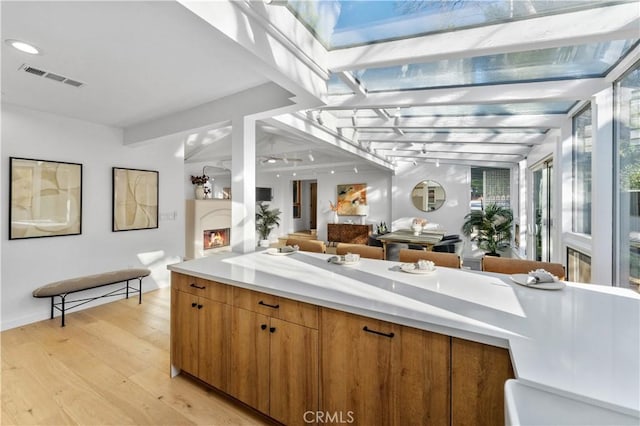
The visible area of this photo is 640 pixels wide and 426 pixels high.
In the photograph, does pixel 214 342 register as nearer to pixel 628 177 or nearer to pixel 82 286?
pixel 82 286

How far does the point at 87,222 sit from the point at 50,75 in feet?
6.66

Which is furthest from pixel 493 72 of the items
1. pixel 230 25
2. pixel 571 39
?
pixel 230 25

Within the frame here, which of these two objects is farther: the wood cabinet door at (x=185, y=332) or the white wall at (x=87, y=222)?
the white wall at (x=87, y=222)

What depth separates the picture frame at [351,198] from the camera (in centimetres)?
841

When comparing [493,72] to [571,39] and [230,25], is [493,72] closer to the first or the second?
[571,39]

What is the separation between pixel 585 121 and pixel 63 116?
5805 millimetres

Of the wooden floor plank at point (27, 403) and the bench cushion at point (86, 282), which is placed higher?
the bench cushion at point (86, 282)

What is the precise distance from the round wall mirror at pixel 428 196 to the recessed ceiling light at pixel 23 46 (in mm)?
7282

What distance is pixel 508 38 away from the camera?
1.62 meters

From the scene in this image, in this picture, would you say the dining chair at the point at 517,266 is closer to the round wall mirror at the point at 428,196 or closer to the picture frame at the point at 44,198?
the picture frame at the point at 44,198

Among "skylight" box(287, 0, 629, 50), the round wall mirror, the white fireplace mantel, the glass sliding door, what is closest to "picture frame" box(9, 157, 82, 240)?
the white fireplace mantel

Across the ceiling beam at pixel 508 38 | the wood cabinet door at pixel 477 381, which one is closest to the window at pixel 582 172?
the ceiling beam at pixel 508 38

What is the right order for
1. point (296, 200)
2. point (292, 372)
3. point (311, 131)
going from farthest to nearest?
1. point (296, 200)
2. point (311, 131)
3. point (292, 372)

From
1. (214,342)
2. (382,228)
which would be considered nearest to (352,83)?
(214,342)
